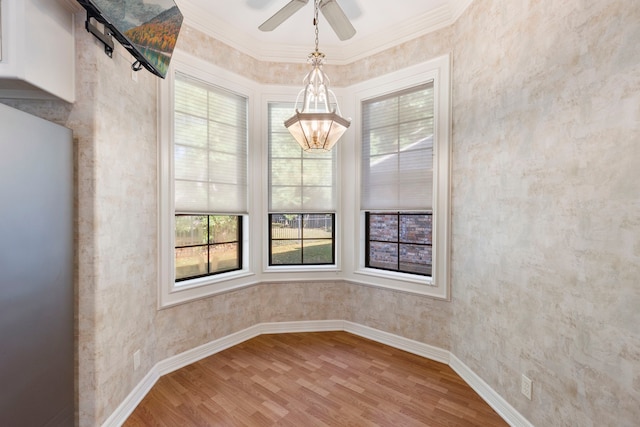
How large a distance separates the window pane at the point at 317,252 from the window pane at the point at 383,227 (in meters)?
0.57

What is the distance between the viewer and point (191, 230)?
2.89m

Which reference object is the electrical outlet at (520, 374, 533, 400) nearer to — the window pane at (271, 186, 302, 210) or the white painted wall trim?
the white painted wall trim

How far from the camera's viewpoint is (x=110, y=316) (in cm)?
194

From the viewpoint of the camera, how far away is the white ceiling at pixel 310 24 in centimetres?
265

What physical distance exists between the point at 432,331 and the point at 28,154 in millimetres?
3391

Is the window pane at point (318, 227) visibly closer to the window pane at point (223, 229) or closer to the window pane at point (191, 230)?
the window pane at point (223, 229)

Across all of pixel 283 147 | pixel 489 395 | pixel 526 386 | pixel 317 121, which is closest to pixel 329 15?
pixel 317 121

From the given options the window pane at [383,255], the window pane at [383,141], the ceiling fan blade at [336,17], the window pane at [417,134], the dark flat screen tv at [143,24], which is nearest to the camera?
the dark flat screen tv at [143,24]

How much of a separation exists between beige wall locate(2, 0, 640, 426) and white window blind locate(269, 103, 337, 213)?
96 centimetres

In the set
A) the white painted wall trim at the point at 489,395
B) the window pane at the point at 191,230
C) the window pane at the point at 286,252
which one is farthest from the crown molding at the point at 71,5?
the white painted wall trim at the point at 489,395

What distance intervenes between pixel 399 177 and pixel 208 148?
207cm

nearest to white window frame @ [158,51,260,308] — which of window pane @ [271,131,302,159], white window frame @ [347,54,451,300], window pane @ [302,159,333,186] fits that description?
window pane @ [271,131,302,159]

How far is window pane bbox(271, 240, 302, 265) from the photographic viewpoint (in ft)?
11.6

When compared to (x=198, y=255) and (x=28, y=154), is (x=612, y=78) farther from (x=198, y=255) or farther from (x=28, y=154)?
(x=198, y=255)
